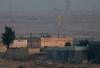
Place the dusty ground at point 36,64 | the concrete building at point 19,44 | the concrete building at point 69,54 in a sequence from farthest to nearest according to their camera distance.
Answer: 1. the concrete building at point 19,44
2. the concrete building at point 69,54
3. the dusty ground at point 36,64

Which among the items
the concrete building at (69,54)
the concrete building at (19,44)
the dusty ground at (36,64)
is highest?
the concrete building at (19,44)

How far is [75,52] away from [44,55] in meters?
2.09

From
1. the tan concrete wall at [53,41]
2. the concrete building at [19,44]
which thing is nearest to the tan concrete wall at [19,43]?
the concrete building at [19,44]

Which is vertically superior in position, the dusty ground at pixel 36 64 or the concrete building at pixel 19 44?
the concrete building at pixel 19 44

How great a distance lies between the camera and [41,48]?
3959cm

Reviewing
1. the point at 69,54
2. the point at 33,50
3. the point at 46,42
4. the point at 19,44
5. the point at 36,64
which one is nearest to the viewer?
the point at 36,64

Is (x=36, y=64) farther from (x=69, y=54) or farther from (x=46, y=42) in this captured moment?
(x=46, y=42)

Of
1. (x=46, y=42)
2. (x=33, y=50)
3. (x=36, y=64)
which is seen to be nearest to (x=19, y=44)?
(x=33, y=50)

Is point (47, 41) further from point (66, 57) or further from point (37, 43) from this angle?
point (66, 57)

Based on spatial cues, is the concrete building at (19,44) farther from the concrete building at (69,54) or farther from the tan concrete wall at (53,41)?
the concrete building at (69,54)

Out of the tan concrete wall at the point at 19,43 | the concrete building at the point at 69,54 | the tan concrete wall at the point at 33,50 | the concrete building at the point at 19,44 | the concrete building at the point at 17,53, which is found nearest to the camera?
the concrete building at the point at 69,54

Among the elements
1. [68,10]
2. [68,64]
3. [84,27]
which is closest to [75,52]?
[68,64]

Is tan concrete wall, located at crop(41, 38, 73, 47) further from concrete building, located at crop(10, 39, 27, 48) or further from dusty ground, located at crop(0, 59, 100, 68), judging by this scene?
dusty ground, located at crop(0, 59, 100, 68)

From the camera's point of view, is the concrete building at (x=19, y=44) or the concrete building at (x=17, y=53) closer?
the concrete building at (x=17, y=53)
